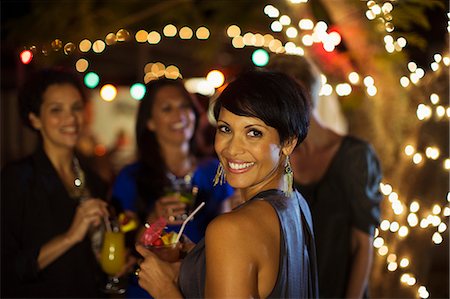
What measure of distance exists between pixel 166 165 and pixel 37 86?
785mm

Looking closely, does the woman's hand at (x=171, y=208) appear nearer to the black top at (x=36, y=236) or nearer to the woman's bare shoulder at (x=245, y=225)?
the black top at (x=36, y=236)

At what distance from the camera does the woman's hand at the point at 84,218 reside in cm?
288

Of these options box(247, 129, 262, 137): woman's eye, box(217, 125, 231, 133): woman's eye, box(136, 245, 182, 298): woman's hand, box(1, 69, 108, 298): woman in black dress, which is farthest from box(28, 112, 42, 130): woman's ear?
box(247, 129, 262, 137): woman's eye

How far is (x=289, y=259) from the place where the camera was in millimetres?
1897

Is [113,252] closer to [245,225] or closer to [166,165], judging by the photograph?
[166,165]

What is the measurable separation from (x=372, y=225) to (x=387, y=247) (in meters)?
1.04

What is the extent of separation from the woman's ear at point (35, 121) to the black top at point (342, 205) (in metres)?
1.34

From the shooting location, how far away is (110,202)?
11.0 feet

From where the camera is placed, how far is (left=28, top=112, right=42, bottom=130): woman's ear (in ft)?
10.6

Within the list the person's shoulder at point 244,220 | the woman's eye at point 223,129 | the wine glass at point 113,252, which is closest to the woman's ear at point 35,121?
the wine glass at point 113,252

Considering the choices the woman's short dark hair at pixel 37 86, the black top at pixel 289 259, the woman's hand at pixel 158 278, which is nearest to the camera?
the black top at pixel 289 259

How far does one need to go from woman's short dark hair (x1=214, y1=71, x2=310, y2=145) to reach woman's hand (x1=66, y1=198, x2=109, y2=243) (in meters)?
1.08

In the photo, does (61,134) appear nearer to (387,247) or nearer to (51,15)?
(51,15)

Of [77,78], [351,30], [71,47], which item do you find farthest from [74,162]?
[351,30]
